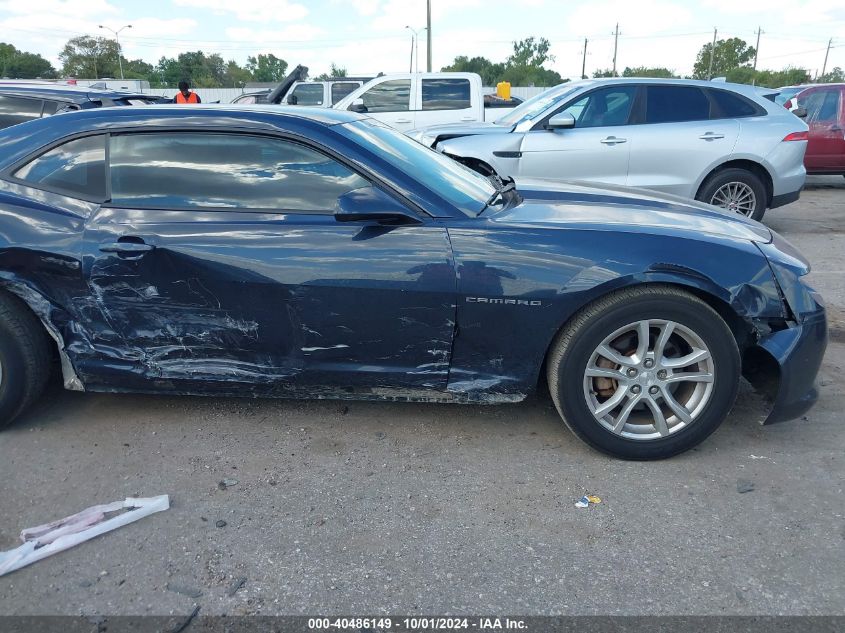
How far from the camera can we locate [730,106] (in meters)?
7.44

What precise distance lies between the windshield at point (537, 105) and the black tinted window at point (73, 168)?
17.4 feet

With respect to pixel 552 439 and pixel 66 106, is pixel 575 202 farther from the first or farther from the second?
pixel 66 106

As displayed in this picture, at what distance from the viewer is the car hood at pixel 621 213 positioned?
3.07 metres

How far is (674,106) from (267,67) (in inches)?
4043

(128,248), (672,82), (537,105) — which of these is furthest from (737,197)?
(128,248)

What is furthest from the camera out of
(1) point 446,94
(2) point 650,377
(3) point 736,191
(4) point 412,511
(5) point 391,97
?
(1) point 446,94

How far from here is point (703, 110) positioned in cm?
743

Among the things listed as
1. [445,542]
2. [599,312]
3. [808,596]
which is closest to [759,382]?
[599,312]

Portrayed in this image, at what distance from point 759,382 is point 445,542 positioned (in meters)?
1.76

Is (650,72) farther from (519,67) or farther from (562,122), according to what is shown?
(562,122)

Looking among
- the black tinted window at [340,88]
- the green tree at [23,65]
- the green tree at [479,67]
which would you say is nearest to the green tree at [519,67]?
the green tree at [479,67]

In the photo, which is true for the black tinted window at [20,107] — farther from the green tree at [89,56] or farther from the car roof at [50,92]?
the green tree at [89,56]

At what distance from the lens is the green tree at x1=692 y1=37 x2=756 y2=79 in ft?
258

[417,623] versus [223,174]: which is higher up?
[223,174]
